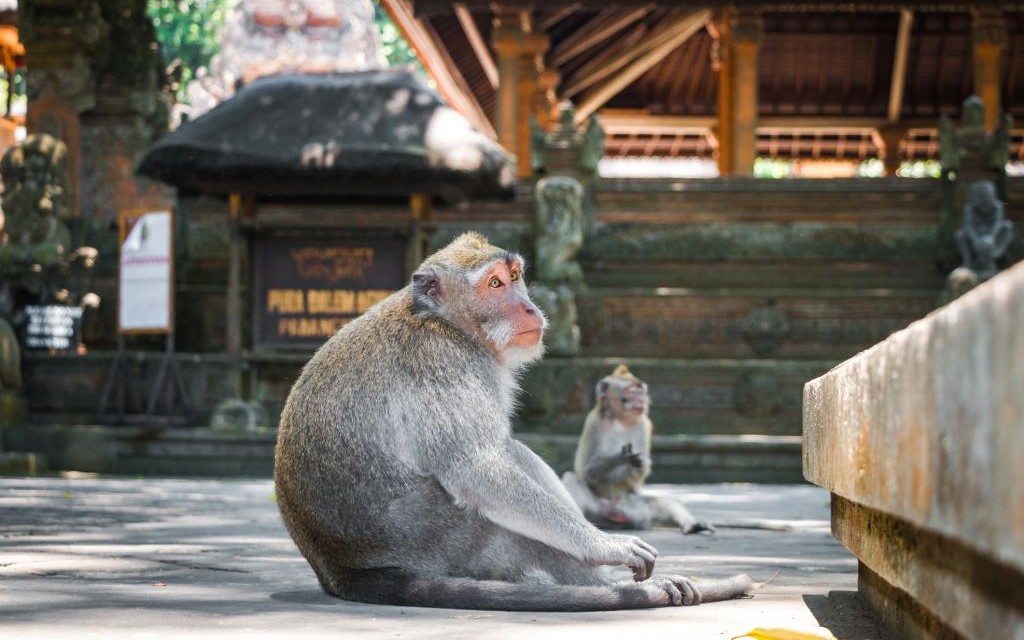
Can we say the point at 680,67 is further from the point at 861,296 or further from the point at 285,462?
the point at 285,462

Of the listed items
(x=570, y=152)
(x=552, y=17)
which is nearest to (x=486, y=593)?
(x=570, y=152)

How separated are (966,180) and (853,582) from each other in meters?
11.8

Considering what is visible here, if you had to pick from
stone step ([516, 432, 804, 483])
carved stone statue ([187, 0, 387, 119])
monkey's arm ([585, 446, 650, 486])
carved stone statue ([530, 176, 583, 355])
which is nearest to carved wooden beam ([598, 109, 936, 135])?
carved stone statue ([187, 0, 387, 119])

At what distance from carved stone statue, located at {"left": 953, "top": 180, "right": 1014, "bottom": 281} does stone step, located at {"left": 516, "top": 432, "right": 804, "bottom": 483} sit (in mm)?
2847

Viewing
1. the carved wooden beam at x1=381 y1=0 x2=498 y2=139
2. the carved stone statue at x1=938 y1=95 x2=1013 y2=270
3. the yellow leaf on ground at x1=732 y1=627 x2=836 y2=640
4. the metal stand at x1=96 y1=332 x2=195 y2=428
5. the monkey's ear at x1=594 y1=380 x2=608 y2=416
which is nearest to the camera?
the yellow leaf on ground at x1=732 y1=627 x2=836 y2=640

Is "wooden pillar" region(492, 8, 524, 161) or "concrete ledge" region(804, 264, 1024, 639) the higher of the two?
"wooden pillar" region(492, 8, 524, 161)

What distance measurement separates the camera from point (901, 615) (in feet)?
10.8

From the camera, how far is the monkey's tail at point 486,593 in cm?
375

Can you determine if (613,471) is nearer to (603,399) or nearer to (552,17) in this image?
(603,399)

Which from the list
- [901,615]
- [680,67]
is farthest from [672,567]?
[680,67]

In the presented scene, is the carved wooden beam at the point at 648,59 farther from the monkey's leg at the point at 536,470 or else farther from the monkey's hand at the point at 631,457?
the monkey's leg at the point at 536,470

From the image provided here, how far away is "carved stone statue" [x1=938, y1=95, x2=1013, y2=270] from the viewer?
1559 centimetres

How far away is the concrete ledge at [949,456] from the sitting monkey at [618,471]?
13.7ft

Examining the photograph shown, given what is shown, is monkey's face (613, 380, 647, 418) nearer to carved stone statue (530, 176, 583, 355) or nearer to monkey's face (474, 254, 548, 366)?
monkey's face (474, 254, 548, 366)
